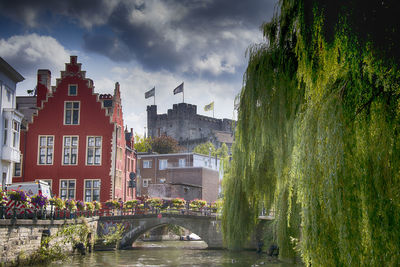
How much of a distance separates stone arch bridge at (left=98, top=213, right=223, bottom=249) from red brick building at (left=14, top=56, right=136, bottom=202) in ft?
10.5

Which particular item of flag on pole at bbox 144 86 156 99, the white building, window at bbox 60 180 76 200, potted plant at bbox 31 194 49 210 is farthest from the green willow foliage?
flag on pole at bbox 144 86 156 99

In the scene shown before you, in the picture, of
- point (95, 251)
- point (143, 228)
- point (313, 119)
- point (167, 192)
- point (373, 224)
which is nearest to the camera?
point (373, 224)

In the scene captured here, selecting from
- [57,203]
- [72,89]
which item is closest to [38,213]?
[57,203]

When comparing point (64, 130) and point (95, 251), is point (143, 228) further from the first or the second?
point (64, 130)

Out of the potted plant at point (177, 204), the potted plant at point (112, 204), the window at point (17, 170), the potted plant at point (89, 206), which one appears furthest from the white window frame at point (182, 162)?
the potted plant at point (89, 206)

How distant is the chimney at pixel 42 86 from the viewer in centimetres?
3960

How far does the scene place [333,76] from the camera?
6715mm

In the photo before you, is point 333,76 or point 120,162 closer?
point 333,76

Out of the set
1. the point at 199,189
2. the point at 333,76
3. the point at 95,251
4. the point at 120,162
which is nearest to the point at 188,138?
the point at 199,189

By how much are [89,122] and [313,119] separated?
33833 mm

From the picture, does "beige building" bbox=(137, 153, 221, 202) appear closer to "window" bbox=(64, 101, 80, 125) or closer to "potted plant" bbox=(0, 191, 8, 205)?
"window" bbox=(64, 101, 80, 125)

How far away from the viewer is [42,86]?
4031 centimetres

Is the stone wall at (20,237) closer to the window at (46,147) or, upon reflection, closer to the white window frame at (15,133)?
the white window frame at (15,133)

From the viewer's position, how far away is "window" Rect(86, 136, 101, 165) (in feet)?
127
